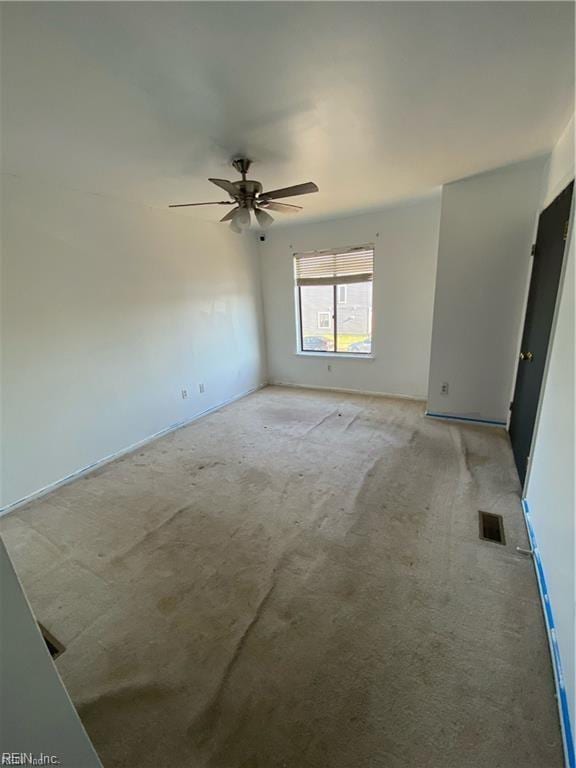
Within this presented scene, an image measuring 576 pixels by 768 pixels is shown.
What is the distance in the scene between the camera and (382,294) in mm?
4312

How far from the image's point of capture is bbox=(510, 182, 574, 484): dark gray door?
6.73 ft

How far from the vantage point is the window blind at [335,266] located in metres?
4.38

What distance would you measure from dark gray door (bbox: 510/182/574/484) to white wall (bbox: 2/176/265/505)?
353 cm

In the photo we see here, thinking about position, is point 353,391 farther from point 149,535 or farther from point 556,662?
point 556,662

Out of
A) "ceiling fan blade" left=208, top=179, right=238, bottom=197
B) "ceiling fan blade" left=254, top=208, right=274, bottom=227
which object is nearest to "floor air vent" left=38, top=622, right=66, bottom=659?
"ceiling fan blade" left=208, top=179, right=238, bottom=197

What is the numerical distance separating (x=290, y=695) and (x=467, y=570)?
3.72 ft

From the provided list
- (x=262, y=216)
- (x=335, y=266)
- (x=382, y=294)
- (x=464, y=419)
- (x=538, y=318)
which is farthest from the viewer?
(x=335, y=266)

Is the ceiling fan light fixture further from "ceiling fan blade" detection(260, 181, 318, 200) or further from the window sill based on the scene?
the window sill

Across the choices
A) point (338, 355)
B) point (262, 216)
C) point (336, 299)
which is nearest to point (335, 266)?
point (336, 299)

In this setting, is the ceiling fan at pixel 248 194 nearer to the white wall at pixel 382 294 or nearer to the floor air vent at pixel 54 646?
the white wall at pixel 382 294

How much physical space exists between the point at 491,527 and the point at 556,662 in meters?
0.81

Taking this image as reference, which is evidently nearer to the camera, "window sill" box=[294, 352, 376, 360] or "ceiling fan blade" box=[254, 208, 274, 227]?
"ceiling fan blade" box=[254, 208, 274, 227]

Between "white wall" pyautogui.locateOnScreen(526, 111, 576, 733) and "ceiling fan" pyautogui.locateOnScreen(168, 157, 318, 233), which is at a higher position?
"ceiling fan" pyautogui.locateOnScreen(168, 157, 318, 233)

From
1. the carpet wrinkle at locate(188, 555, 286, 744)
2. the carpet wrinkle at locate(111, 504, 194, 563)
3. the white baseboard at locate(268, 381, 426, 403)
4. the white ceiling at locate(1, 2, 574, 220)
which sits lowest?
the carpet wrinkle at locate(188, 555, 286, 744)
